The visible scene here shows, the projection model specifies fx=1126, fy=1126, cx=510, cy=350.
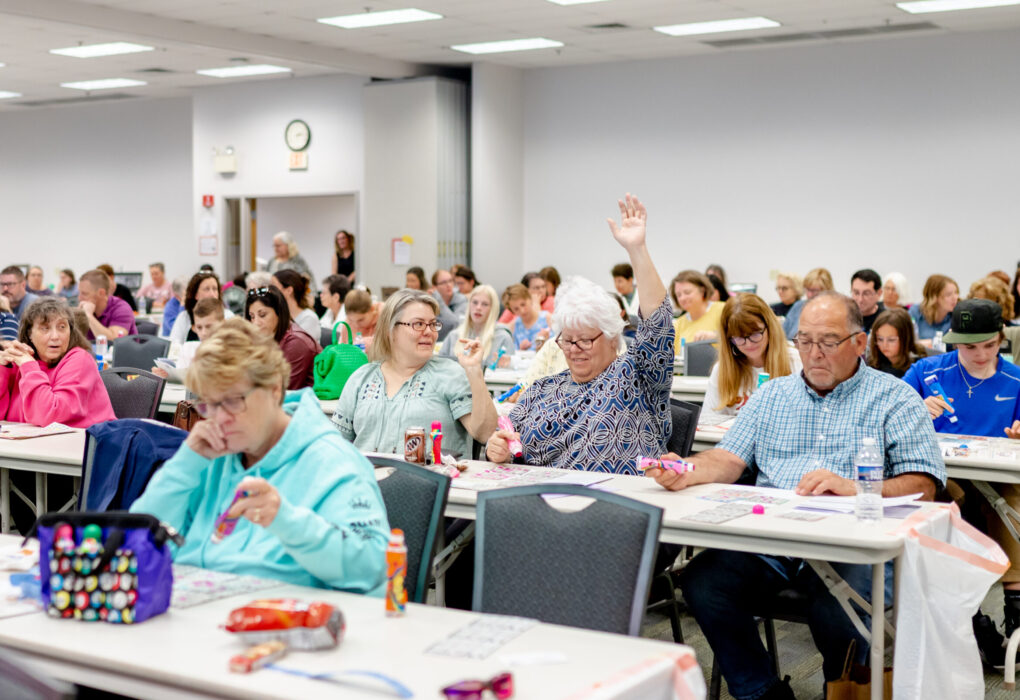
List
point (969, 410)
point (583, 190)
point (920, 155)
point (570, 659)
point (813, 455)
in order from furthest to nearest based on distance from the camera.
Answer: point (583, 190), point (920, 155), point (969, 410), point (813, 455), point (570, 659)

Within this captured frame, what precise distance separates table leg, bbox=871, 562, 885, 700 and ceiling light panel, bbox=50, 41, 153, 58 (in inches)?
426

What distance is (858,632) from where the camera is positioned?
124 inches

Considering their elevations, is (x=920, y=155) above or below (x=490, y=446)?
above

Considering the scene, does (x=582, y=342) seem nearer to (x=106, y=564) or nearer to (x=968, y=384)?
(x=968, y=384)

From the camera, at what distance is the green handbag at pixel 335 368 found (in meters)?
5.55

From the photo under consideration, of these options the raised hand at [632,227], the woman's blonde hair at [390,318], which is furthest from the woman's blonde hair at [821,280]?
the woman's blonde hair at [390,318]

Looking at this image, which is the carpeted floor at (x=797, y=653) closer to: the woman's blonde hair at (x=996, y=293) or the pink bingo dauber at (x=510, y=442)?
the pink bingo dauber at (x=510, y=442)

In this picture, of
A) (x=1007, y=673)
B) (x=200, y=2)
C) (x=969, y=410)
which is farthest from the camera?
(x=200, y=2)

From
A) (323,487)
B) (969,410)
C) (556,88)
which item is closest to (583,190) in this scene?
(556,88)

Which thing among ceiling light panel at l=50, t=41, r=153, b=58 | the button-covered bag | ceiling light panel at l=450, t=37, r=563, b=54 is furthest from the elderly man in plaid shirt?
ceiling light panel at l=50, t=41, r=153, b=58

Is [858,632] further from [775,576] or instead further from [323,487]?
[323,487]

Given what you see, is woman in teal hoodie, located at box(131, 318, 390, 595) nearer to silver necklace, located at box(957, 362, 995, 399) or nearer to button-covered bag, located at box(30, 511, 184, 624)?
button-covered bag, located at box(30, 511, 184, 624)

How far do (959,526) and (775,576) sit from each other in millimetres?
540

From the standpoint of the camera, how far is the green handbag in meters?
5.55
